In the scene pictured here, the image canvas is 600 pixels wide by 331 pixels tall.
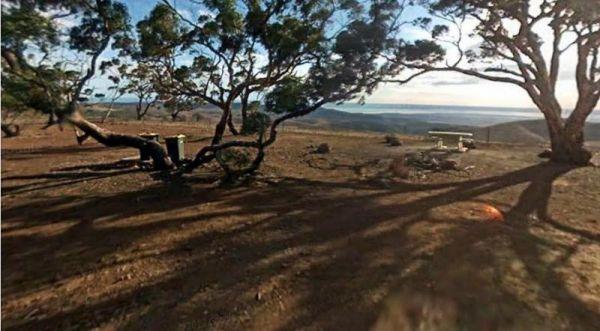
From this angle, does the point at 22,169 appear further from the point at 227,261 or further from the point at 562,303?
the point at 562,303

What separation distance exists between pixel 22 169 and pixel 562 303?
14954 mm

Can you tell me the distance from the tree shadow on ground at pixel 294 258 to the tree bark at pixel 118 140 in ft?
6.22

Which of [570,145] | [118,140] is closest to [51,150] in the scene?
[118,140]

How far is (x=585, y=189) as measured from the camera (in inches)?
480

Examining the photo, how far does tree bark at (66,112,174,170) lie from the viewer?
1041cm

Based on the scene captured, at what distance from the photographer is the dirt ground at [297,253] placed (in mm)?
5004

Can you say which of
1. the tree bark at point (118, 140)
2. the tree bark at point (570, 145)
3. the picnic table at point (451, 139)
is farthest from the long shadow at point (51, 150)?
the tree bark at point (570, 145)

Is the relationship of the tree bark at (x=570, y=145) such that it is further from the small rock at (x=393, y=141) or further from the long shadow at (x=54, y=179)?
the long shadow at (x=54, y=179)

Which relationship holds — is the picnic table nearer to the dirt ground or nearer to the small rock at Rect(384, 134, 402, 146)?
the small rock at Rect(384, 134, 402, 146)

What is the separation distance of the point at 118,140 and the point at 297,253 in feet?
25.5

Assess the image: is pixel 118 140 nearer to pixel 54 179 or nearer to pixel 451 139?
pixel 54 179

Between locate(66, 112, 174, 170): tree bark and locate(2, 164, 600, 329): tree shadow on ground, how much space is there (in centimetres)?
189

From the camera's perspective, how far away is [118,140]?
12.2m

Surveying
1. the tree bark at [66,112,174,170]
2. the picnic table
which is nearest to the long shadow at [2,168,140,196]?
the tree bark at [66,112,174,170]
